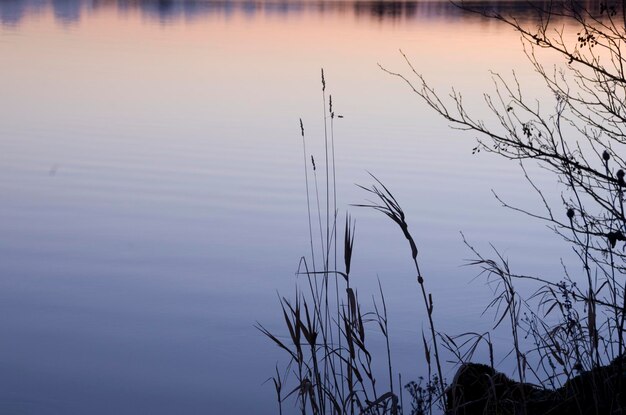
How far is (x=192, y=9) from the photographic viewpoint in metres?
42.1

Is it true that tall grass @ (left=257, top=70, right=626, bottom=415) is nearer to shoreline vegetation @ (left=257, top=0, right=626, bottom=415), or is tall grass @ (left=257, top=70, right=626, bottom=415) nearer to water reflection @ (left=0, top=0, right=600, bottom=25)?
→ shoreline vegetation @ (left=257, top=0, right=626, bottom=415)

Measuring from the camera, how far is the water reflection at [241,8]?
3619cm

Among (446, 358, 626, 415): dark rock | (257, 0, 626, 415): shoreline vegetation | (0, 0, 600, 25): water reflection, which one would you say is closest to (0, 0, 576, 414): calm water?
(257, 0, 626, 415): shoreline vegetation

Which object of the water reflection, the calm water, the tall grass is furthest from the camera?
the water reflection

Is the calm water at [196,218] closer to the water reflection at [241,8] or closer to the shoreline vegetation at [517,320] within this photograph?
the shoreline vegetation at [517,320]

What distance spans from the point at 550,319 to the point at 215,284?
6.56 ft

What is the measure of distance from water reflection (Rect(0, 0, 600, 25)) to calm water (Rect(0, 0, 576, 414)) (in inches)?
672

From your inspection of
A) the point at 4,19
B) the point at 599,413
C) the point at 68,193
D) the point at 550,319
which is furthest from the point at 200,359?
the point at 4,19

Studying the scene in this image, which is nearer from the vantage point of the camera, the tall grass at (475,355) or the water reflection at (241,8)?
the tall grass at (475,355)

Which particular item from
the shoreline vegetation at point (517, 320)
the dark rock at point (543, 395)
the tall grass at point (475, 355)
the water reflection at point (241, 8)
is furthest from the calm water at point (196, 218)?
the water reflection at point (241, 8)

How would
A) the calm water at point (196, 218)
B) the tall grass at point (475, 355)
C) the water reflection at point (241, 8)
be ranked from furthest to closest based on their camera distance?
the water reflection at point (241, 8) < the calm water at point (196, 218) < the tall grass at point (475, 355)

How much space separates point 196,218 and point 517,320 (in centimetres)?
458

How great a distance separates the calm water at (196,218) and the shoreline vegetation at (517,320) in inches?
9.3

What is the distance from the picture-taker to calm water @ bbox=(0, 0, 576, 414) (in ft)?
16.0
